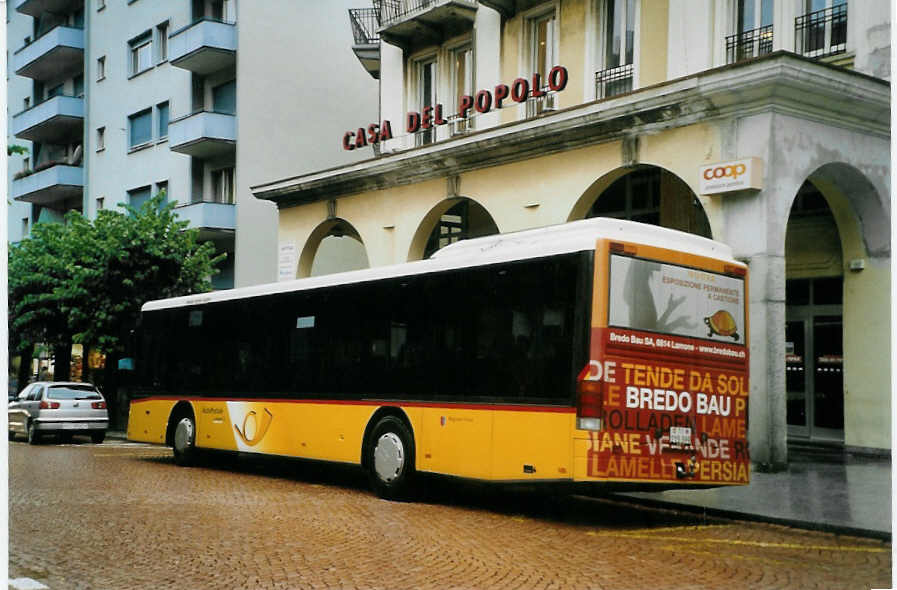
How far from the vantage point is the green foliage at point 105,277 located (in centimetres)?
2920

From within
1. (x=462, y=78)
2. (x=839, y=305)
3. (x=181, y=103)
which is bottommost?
(x=839, y=305)

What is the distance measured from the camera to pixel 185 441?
1819 centimetres

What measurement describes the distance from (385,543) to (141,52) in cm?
3367

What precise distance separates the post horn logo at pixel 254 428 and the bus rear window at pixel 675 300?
6.81 metres

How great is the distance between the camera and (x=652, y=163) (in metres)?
18.0

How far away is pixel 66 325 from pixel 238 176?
7.38 m

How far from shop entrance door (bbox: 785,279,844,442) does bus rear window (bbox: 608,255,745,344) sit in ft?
27.5

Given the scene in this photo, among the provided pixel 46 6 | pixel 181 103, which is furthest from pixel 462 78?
pixel 46 6

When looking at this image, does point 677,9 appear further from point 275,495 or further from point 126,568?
point 126,568

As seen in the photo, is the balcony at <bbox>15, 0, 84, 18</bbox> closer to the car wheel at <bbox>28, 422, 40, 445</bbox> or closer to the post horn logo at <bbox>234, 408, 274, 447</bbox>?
the car wheel at <bbox>28, 422, 40, 445</bbox>

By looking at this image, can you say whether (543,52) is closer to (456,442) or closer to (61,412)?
(456,442)

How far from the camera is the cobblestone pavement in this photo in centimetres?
805

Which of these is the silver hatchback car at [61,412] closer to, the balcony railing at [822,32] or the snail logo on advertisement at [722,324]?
the balcony railing at [822,32]

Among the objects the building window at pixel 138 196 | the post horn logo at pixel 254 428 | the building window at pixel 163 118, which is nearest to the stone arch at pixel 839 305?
the post horn logo at pixel 254 428
